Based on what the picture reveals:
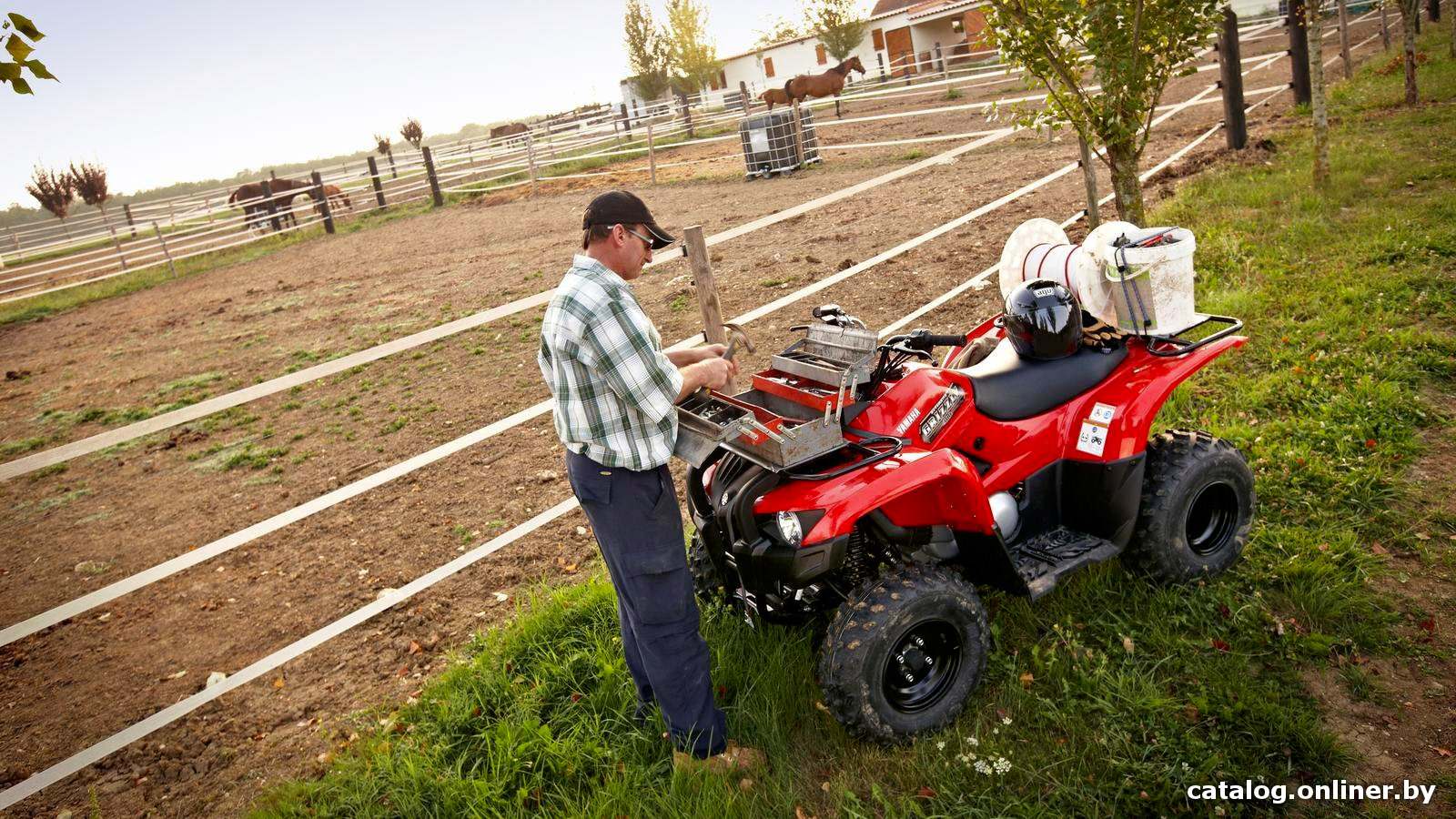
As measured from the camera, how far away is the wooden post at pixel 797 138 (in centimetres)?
1648

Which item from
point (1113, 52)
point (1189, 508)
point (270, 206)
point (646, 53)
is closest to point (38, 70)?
point (1189, 508)

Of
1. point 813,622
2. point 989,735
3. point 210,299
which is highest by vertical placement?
point 210,299

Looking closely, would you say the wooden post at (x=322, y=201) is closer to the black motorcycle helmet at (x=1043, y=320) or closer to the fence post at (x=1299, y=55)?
the fence post at (x=1299, y=55)

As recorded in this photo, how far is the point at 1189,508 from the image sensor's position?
3482 millimetres

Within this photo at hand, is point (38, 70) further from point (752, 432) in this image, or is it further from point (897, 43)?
point (897, 43)

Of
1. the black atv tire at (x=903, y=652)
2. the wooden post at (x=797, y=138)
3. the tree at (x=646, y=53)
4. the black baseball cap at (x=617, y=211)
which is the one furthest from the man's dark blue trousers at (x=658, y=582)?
the tree at (x=646, y=53)

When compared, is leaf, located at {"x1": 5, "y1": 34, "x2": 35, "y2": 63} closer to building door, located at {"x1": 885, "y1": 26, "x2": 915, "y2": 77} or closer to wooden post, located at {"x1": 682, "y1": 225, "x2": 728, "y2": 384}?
wooden post, located at {"x1": 682, "y1": 225, "x2": 728, "y2": 384}

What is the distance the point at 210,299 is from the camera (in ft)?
48.8

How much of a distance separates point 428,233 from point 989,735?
17811 mm

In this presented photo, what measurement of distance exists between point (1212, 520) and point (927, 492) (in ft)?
5.24

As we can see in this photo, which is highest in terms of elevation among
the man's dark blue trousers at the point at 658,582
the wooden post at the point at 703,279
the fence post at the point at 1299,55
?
the fence post at the point at 1299,55

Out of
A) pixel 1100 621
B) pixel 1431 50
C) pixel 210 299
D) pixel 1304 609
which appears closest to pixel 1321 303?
pixel 1304 609

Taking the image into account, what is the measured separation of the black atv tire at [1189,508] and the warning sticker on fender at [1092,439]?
327 mm

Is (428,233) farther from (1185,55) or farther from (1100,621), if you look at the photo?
(1100,621)
